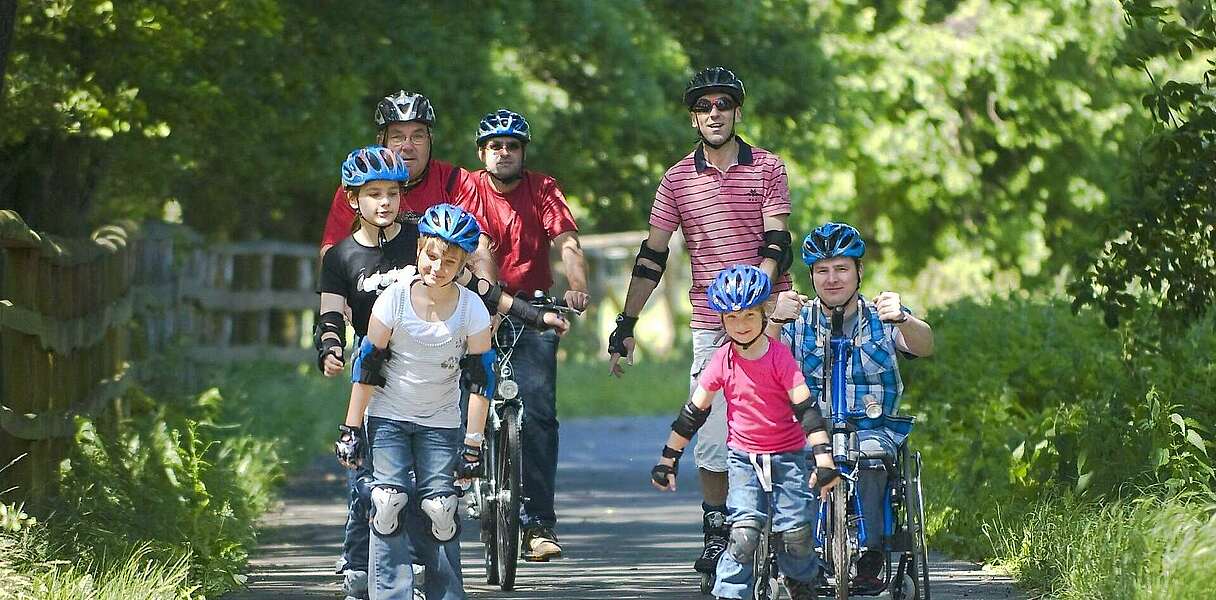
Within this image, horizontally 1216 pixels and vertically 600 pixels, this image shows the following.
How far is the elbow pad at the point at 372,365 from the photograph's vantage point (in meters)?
7.89

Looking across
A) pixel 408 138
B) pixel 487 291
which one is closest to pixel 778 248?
pixel 487 291

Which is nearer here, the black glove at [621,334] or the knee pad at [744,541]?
the knee pad at [744,541]

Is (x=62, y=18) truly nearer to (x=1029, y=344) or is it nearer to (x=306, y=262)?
(x=1029, y=344)

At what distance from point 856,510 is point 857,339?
646 mm

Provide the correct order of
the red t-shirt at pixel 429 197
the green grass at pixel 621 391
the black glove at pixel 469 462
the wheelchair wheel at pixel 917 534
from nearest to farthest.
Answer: the black glove at pixel 469 462 < the wheelchair wheel at pixel 917 534 < the red t-shirt at pixel 429 197 < the green grass at pixel 621 391

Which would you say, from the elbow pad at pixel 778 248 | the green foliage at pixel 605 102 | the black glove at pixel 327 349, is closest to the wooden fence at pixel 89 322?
the green foliage at pixel 605 102

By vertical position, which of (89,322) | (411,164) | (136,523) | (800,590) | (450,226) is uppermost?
(411,164)

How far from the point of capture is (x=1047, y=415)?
39.2 feet

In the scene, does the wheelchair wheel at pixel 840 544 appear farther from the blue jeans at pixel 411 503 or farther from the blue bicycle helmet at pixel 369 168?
the blue bicycle helmet at pixel 369 168

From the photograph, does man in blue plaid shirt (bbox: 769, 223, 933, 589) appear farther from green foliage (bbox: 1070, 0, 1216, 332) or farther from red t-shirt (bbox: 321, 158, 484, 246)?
green foliage (bbox: 1070, 0, 1216, 332)

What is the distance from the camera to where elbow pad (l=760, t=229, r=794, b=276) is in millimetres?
9258

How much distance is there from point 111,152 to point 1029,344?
6.29m

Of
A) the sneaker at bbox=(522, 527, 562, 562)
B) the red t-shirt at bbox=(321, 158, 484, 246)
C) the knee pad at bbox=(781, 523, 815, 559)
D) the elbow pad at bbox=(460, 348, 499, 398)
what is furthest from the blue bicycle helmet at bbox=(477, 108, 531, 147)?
the knee pad at bbox=(781, 523, 815, 559)

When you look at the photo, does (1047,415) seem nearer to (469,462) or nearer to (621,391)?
(469,462)
